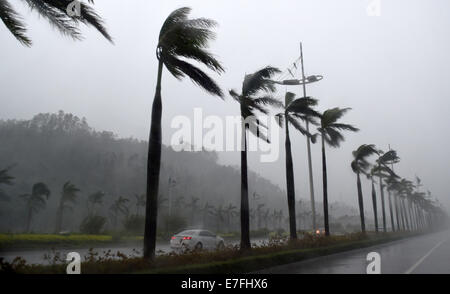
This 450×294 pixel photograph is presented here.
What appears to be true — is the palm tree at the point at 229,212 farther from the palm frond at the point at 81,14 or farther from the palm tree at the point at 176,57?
the palm frond at the point at 81,14

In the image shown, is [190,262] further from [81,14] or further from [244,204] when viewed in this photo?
[81,14]

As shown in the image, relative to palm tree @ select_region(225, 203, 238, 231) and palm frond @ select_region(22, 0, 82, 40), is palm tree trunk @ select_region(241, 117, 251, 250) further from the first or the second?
palm tree @ select_region(225, 203, 238, 231)

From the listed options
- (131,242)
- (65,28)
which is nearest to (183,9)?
(65,28)

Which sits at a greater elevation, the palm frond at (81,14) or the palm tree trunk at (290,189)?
the palm frond at (81,14)

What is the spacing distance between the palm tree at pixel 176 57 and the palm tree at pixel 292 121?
8807mm

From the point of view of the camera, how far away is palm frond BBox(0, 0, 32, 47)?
28.0 ft

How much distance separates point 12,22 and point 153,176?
5529 millimetres

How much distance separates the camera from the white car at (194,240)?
60.4 ft

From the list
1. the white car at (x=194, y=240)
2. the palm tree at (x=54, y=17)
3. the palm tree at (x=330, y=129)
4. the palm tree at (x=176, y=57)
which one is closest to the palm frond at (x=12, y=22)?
the palm tree at (x=54, y=17)

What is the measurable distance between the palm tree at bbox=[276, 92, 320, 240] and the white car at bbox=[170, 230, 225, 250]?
4184 mm

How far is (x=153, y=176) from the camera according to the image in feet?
33.6

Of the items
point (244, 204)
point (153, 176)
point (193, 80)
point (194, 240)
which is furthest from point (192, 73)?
point (194, 240)
